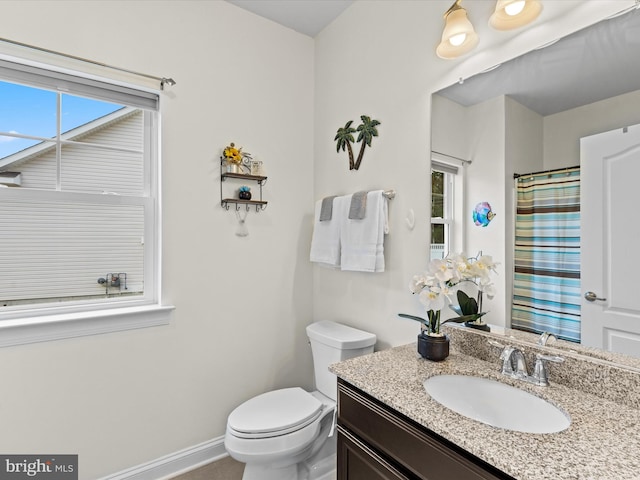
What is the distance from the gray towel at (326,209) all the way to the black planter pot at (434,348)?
38.3 inches

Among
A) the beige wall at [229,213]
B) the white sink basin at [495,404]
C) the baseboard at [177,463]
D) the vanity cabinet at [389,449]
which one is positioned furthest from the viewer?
the baseboard at [177,463]

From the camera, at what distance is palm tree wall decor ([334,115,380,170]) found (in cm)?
186

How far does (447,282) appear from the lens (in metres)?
1.33

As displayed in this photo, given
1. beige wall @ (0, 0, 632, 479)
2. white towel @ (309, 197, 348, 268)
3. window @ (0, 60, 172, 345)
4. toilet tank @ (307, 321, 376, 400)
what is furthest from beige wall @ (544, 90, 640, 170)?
window @ (0, 60, 172, 345)

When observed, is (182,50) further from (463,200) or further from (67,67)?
(463,200)

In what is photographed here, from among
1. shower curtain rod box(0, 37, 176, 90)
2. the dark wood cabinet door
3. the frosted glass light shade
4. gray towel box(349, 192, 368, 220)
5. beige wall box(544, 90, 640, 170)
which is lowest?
the dark wood cabinet door

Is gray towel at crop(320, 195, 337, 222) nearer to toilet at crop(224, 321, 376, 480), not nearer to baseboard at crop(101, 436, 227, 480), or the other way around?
toilet at crop(224, 321, 376, 480)

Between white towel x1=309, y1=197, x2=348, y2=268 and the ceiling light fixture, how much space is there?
887 millimetres

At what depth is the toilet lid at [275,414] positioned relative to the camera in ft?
4.93

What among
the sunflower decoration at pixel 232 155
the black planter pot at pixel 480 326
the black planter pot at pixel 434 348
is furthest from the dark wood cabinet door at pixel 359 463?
the sunflower decoration at pixel 232 155

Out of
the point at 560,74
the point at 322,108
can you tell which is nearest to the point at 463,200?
the point at 560,74

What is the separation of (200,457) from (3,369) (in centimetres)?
105

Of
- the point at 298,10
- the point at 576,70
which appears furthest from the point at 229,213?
the point at 576,70

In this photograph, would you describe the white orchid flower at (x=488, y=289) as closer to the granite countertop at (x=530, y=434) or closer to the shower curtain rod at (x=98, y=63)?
the granite countertop at (x=530, y=434)
